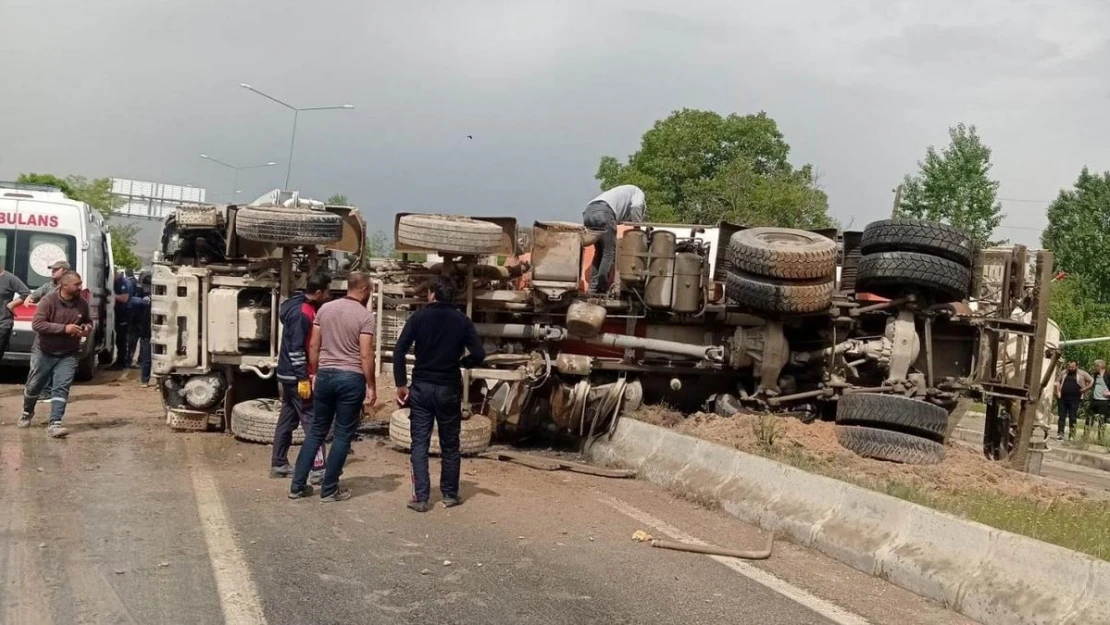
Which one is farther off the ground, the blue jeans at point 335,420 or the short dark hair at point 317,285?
the short dark hair at point 317,285

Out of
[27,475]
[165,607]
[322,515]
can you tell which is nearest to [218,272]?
[27,475]

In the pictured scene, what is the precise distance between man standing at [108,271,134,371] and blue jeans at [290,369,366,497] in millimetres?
11786

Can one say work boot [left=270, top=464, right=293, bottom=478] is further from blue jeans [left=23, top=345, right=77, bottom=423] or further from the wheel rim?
the wheel rim

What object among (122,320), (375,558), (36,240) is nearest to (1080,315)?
(122,320)

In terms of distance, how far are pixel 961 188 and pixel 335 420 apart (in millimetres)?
30575

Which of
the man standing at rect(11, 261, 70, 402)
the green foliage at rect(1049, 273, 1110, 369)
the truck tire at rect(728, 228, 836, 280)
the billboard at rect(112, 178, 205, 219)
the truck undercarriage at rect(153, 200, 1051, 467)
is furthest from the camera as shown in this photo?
the billboard at rect(112, 178, 205, 219)

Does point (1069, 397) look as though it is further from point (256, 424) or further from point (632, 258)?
point (256, 424)

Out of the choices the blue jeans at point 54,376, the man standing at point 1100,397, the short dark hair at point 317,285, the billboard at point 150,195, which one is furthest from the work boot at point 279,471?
the billboard at point 150,195

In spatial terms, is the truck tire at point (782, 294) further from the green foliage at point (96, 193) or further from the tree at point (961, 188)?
the green foliage at point (96, 193)

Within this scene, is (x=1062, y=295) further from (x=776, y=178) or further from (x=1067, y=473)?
(x=1067, y=473)

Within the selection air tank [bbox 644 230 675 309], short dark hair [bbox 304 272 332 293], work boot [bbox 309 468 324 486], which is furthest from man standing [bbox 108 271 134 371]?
air tank [bbox 644 230 675 309]

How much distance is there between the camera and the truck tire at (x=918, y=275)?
29.0 ft

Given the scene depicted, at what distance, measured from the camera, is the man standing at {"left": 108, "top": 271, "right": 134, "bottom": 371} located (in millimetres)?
18156

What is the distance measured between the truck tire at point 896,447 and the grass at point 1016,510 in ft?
1.81
